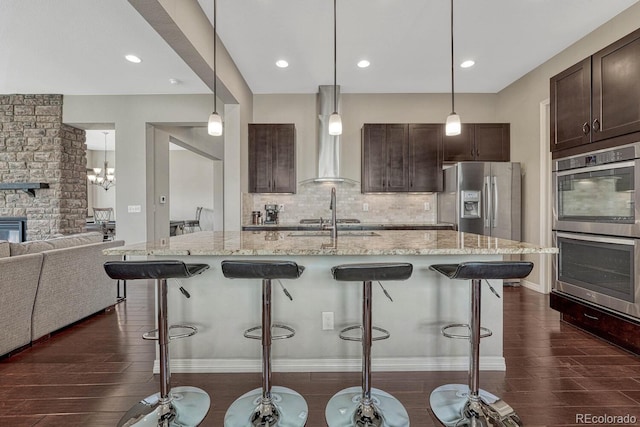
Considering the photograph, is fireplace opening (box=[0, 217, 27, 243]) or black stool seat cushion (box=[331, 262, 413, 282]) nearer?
black stool seat cushion (box=[331, 262, 413, 282])

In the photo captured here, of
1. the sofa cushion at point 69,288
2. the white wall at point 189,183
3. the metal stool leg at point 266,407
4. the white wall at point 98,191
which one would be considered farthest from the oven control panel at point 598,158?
the white wall at point 98,191

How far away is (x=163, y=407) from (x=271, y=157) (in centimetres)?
363

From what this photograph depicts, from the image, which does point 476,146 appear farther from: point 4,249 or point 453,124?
point 4,249

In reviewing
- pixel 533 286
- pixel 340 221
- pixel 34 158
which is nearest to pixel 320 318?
pixel 340 221

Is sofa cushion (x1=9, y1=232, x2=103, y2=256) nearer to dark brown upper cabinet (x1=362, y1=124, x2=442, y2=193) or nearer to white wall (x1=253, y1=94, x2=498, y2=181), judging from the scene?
white wall (x1=253, y1=94, x2=498, y2=181)

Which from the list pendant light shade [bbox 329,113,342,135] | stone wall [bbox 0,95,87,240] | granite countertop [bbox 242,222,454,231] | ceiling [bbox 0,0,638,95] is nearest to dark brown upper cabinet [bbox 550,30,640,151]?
ceiling [bbox 0,0,638,95]

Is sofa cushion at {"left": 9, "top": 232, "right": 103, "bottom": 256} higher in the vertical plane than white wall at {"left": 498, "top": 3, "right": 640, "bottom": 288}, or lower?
lower

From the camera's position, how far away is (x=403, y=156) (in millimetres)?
Result: 4844

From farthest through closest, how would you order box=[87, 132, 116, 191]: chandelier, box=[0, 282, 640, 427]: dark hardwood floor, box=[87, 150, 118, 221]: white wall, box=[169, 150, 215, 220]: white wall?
box=[169, 150, 215, 220]: white wall → box=[87, 150, 118, 221]: white wall → box=[87, 132, 116, 191]: chandelier → box=[0, 282, 640, 427]: dark hardwood floor

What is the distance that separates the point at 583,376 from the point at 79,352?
11.9 feet

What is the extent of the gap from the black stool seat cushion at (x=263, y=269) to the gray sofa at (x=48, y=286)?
77.9 inches

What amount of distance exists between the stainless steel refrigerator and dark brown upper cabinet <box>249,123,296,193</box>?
2.38 metres

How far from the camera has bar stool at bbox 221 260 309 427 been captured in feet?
5.27

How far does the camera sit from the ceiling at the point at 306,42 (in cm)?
297
